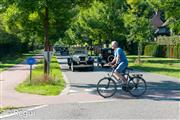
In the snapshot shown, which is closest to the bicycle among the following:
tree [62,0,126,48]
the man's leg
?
the man's leg

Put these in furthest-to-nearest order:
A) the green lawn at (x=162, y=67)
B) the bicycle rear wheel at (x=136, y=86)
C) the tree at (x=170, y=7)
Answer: the tree at (x=170, y=7), the green lawn at (x=162, y=67), the bicycle rear wheel at (x=136, y=86)

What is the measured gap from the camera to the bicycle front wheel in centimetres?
1476

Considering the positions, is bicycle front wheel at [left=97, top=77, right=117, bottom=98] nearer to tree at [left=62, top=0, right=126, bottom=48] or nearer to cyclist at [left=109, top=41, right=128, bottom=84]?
cyclist at [left=109, top=41, right=128, bottom=84]

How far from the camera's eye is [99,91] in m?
14.9

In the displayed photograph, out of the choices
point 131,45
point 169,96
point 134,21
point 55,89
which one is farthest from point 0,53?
point 169,96

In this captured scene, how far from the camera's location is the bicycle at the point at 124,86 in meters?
14.8

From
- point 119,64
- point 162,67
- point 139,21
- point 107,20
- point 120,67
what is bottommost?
point 162,67

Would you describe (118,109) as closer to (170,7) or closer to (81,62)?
(81,62)

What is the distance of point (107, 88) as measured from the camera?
14.9 m

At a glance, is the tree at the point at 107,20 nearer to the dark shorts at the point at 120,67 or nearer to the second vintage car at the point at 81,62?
the second vintage car at the point at 81,62

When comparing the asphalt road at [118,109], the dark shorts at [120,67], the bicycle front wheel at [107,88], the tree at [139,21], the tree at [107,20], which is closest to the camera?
the asphalt road at [118,109]

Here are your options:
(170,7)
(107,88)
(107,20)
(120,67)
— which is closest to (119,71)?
(120,67)

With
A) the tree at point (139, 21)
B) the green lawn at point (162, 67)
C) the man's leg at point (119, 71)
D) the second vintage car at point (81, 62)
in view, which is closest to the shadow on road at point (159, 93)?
the man's leg at point (119, 71)

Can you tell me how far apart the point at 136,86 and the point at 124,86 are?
16.7 inches
